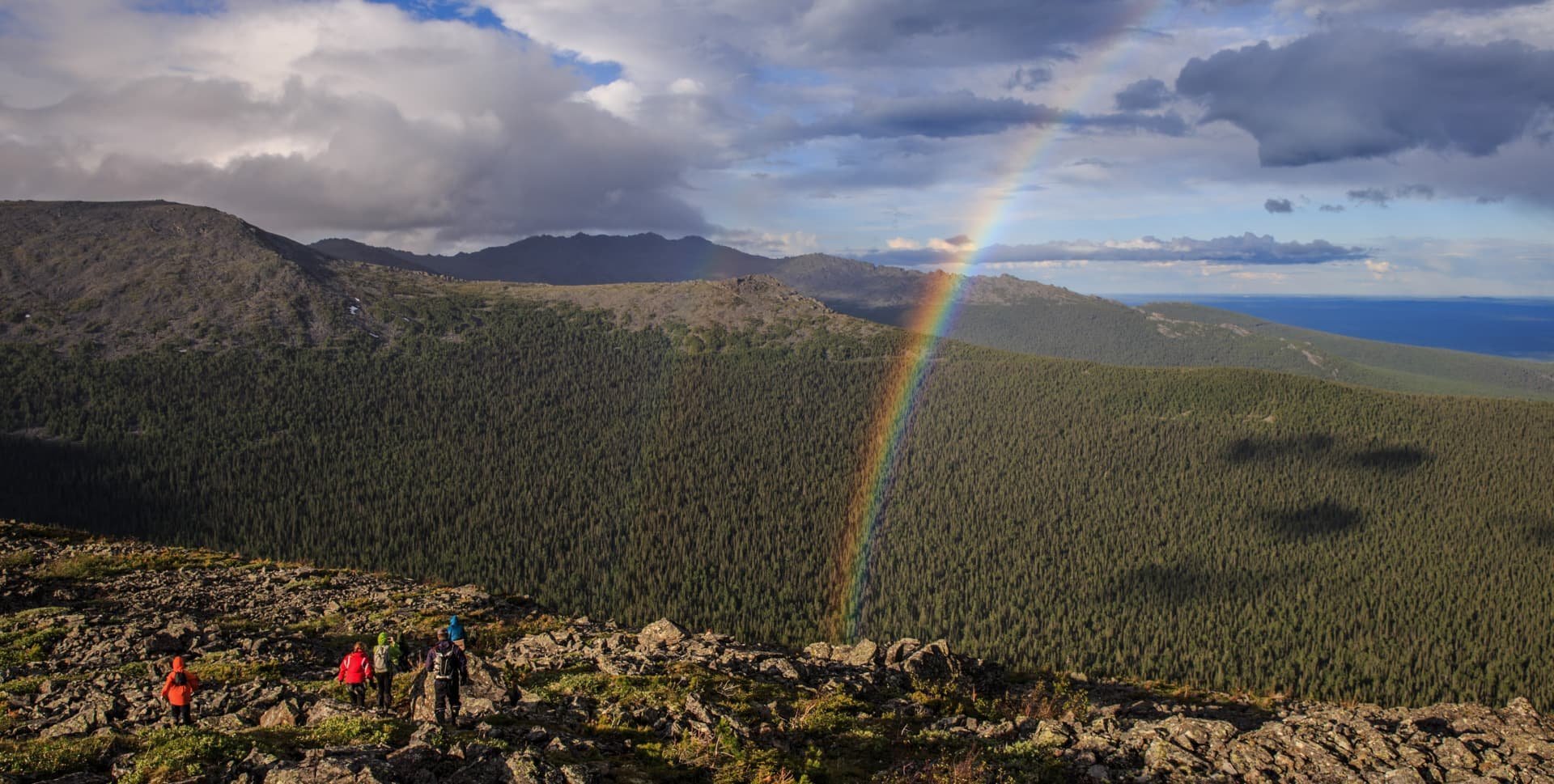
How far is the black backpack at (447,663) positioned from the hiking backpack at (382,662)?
386 cm

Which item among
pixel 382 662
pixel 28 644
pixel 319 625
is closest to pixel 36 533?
pixel 28 644

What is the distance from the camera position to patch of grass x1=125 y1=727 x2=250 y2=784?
20.0m

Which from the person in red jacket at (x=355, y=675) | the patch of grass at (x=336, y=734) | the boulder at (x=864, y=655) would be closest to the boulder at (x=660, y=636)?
the boulder at (x=864, y=655)

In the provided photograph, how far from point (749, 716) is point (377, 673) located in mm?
13340

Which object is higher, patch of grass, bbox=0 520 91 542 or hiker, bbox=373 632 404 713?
hiker, bbox=373 632 404 713

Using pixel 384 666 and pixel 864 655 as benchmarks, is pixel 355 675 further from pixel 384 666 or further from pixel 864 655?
pixel 864 655

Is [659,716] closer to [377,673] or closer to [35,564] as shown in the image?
[377,673]

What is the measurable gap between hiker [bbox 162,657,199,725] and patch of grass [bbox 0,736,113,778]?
212 cm

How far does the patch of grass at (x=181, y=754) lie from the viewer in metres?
20.0

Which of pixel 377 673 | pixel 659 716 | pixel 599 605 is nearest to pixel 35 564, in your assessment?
pixel 377 673

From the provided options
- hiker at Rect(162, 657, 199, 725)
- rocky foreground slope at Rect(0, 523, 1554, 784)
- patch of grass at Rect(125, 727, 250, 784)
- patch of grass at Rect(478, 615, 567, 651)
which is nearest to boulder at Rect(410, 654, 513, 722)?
rocky foreground slope at Rect(0, 523, 1554, 784)

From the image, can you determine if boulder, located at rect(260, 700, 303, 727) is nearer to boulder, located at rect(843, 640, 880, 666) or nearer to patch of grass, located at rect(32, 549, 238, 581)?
boulder, located at rect(843, 640, 880, 666)

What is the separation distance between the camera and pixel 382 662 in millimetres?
28219

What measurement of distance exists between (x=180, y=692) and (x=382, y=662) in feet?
18.9
